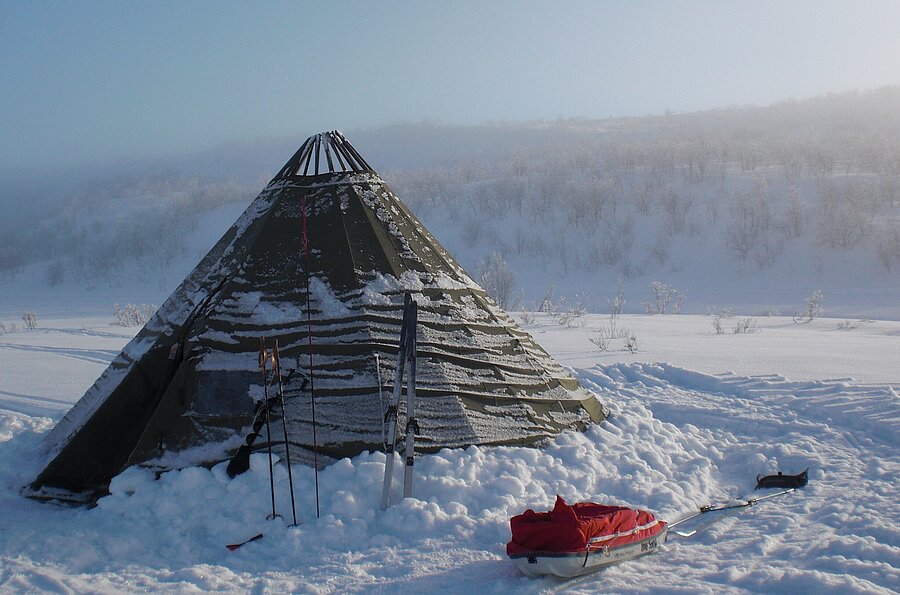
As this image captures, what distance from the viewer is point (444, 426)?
16.3ft

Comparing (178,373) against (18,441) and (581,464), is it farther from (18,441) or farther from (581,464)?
(581,464)

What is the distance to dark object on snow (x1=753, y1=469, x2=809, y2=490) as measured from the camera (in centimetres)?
505


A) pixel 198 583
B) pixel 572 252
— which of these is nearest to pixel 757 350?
pixel 198 583

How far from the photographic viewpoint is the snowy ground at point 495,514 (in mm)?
3543

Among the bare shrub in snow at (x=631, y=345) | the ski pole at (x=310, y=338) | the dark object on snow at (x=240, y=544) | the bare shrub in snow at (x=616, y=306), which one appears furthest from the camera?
the bare shrub in snow at (x=616, y=306)

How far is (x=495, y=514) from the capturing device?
4.29 m

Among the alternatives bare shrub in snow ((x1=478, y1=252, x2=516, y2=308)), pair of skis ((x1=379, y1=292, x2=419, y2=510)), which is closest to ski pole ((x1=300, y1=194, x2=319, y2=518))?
pair of skis ((x1=379, y1=292, x2=419, y2=510))

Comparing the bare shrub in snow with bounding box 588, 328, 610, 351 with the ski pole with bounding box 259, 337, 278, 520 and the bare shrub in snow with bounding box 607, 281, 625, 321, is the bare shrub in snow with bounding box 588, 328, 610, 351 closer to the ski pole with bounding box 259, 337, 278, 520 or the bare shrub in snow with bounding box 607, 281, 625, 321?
the bare shrub in snow with bounding box 607, 281, 625, 321

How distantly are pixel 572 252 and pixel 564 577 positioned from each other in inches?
1510

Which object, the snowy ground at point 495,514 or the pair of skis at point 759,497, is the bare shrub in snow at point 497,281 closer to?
the snowy ground at point 495,514

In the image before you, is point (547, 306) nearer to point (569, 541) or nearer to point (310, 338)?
point (310, 338)

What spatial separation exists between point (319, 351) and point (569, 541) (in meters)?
2.39

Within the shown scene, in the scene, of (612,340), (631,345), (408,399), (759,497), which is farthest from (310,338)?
(612,340)

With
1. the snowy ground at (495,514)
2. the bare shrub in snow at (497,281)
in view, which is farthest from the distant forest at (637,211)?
the snowy ground at (495,514)
